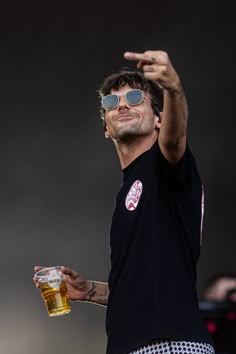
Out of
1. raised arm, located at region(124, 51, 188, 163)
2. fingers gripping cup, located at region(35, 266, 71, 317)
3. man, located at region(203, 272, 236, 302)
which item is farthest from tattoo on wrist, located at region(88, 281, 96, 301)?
man, located at region(203, 272, 236, 302)

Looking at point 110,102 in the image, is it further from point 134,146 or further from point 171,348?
point 171,348

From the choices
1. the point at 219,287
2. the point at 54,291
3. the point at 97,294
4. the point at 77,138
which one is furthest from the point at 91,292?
the point at 77,138

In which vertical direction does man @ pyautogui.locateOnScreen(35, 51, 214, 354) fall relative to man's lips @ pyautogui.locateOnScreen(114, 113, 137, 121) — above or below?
below

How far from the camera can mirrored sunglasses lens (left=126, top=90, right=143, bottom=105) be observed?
2.63 meters

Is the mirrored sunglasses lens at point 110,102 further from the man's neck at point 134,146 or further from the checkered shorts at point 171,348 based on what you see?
the checkered shorts at point 171,348

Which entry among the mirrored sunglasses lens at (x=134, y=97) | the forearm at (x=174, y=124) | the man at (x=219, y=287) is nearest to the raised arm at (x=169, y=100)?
the forearm at (x=174, y=124)

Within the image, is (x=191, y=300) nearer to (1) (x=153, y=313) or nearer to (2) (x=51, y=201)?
(1) (x=153, y=313)

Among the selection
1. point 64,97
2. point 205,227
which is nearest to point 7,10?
point 64,97

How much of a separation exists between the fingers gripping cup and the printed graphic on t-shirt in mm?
404

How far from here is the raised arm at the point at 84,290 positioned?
2732 millimetres

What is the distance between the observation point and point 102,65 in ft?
19.7

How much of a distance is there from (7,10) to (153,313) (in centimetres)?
421

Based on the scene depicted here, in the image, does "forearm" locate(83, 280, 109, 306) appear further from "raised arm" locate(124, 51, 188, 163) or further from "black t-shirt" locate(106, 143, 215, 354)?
"raised arm" locate(124, 51, 188, 163)

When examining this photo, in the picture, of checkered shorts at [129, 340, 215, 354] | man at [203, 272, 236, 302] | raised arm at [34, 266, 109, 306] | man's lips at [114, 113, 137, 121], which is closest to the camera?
checkered shorts at [129, 340, 215, 354]
